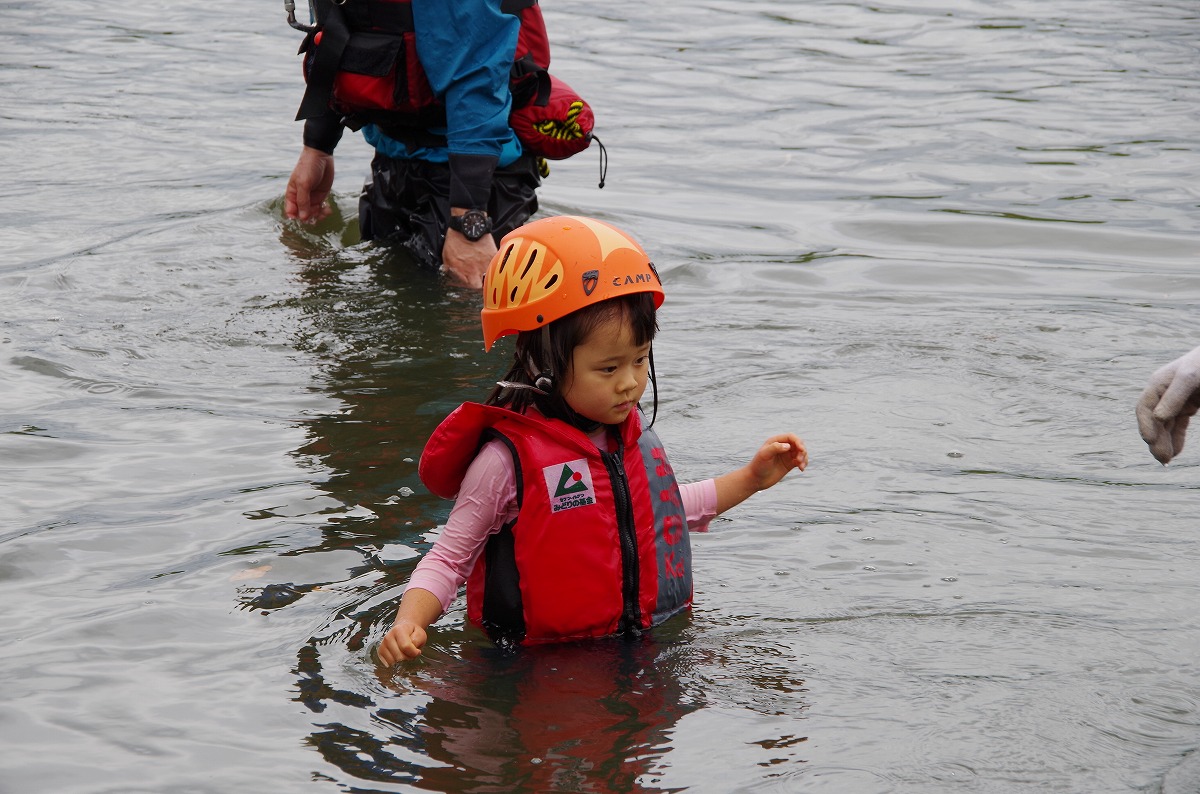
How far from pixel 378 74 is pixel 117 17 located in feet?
41.2

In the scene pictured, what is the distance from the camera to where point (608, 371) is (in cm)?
396

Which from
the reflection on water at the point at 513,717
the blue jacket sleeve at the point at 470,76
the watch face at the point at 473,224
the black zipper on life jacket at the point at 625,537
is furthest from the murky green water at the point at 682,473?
the blue jacket sleeve at the point at 470,76

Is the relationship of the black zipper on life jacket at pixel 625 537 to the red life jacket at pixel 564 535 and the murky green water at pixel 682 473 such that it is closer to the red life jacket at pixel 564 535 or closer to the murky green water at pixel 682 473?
the red life jacket at pixel 564 535

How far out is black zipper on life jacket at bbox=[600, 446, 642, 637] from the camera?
4.11m

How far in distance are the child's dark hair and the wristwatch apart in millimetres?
2440

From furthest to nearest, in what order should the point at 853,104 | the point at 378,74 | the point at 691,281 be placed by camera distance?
the point at 853,104 → the point at 691,281 → the point at 378,74

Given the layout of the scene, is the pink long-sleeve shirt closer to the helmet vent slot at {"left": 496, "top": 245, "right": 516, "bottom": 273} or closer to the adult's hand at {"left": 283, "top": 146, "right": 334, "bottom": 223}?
the helmet vent slot at {"left": 496, "top": 245, "right": 516, "bottom": 273}

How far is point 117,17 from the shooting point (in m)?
17.6

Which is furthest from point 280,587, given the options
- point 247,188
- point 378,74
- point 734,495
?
point 247,188

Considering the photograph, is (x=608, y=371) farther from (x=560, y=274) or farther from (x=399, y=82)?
(x=399, y=82)

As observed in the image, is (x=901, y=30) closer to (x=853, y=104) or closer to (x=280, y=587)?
(x=853, y=104)

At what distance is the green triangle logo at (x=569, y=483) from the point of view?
404 centimetres

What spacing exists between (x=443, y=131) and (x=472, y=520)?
3.33 m

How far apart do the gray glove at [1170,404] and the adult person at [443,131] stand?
3568 mm
